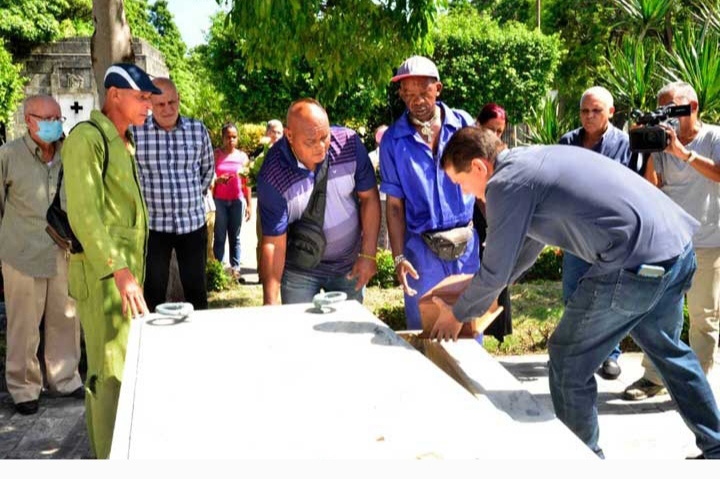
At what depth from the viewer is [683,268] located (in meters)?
3.18

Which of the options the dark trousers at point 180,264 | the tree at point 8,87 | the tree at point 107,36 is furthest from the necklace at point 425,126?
the tree at point 8,87

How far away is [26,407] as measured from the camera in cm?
506

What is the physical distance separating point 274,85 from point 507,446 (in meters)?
21.2

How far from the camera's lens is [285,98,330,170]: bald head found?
3.97 metres

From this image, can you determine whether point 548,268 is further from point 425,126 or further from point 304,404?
point 304,404

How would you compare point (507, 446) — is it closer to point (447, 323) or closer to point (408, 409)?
point (408, 409)

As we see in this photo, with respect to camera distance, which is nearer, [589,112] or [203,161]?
[589,112]

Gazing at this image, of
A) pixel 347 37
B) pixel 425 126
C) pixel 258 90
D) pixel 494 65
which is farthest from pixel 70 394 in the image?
pixel 494 65

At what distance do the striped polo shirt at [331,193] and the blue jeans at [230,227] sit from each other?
5.49m

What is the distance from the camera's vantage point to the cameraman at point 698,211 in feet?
15.9

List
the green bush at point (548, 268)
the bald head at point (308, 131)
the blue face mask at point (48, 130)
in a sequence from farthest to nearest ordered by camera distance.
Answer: the green bush at point (548, 268), the blue face mask at point (48, 130), the bald head at point (308, 131)

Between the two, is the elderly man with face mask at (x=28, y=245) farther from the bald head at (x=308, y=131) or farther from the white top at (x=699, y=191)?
the white top at (x=699, y=191)

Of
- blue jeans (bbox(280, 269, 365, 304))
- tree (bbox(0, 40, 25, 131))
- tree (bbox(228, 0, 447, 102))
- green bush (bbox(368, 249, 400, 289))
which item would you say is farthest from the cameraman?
tree (bbox(0, 40, 25, 131))

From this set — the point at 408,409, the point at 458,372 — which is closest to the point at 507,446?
the point at 408,409
